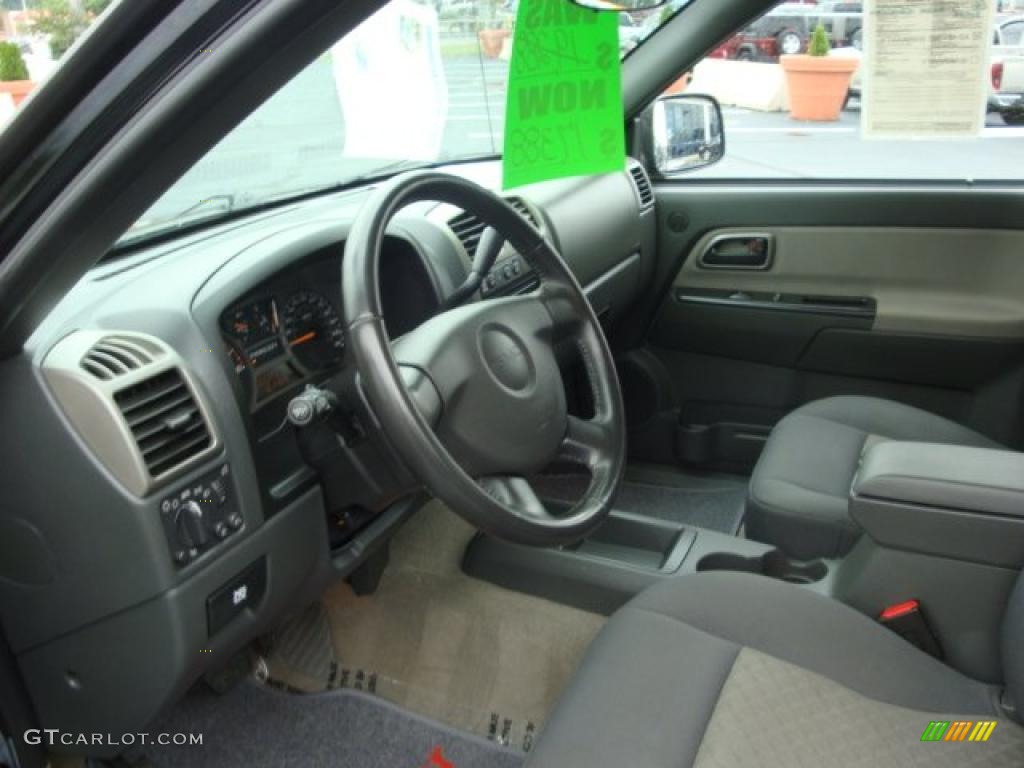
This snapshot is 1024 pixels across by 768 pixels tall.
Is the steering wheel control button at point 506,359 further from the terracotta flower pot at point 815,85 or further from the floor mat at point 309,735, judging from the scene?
the terracotta flower pot at point 815,85

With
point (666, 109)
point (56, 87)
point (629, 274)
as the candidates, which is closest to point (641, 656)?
point (56, 87)

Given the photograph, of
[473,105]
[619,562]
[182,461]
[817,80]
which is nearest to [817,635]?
[619,562]

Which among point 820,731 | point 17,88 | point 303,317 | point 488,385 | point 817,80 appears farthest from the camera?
point 817,80

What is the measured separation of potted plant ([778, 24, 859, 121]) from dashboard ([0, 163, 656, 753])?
3.62 ft

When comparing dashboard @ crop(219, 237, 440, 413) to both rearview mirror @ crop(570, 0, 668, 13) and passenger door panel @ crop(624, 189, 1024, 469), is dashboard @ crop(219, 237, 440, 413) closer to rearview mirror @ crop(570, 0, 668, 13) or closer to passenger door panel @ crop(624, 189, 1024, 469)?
rearview mirror @ crop(570, 0, 668, 13)

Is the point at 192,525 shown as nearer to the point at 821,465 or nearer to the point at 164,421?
the point at 164,421

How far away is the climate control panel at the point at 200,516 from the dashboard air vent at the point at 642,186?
1459mm

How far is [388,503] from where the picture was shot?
136 centimetres

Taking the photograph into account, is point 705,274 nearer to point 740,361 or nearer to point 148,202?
point 740,361

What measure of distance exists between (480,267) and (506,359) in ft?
0.85

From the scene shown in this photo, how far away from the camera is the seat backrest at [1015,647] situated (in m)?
1.08

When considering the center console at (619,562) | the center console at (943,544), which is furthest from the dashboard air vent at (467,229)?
the center console at (943,544)

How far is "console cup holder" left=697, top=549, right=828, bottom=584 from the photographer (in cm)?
160

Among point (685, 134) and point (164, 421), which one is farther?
point (685, 134)
